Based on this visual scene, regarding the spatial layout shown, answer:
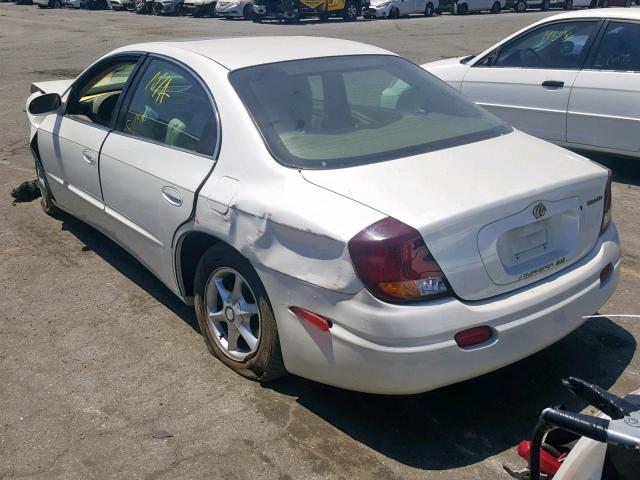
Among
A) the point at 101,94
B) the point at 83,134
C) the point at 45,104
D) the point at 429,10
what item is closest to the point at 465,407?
the point at 83,134

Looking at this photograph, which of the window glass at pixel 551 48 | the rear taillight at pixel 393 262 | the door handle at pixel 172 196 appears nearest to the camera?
the rear taillight at pixel 393 262

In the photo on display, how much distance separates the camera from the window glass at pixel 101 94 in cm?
→ 503

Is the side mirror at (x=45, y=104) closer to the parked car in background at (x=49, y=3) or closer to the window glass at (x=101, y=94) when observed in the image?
the window glass at (x=101, y=94)

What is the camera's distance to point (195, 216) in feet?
12.4

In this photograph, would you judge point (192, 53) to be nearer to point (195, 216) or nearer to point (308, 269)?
point (195, 216)

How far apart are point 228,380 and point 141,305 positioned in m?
1.16

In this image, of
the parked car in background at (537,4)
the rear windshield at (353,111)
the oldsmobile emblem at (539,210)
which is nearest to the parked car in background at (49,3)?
the parked car in background at (537,4)

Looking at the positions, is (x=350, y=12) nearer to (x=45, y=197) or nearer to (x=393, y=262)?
(x=45, y=197)

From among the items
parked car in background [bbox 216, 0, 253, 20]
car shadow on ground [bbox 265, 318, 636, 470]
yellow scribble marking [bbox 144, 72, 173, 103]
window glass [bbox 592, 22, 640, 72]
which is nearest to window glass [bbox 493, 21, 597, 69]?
window glass [bbox 592, 22, 640, 72]

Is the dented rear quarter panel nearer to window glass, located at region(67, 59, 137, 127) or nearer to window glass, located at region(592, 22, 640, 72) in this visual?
window glass, located at region(67, 59, 137, 127)

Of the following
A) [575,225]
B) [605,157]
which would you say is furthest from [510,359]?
[605,157]

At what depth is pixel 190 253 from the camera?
409 centimetres

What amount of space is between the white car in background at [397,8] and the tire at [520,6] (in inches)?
203

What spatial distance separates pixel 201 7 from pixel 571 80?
27141 millimetres
